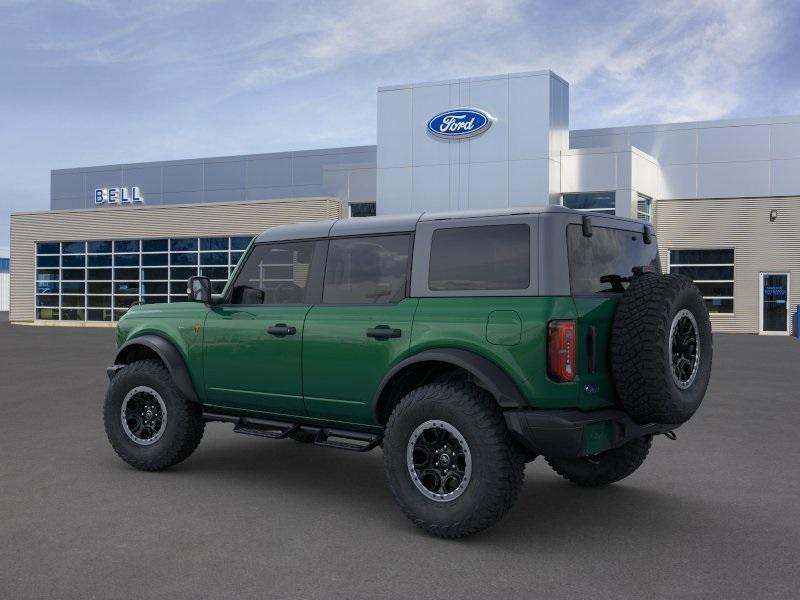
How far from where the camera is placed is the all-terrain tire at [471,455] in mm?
4973

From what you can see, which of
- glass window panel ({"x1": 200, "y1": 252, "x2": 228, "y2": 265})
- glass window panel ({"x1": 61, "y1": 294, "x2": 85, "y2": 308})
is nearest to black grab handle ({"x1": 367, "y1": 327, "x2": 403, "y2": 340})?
glass window panel ({"x1": 200, "y1": 252, "x2": 228, "y2": 265})

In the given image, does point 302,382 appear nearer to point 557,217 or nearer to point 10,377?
point 557,217

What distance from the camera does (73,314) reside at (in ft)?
127

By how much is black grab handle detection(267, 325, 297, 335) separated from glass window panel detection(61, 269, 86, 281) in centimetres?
3466

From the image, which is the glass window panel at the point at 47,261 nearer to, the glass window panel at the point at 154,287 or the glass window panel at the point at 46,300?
the glass window panel at the point at 46,300

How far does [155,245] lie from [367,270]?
32.7 m

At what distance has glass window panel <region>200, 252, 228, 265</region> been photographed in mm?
35375

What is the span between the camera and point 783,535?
5.27m

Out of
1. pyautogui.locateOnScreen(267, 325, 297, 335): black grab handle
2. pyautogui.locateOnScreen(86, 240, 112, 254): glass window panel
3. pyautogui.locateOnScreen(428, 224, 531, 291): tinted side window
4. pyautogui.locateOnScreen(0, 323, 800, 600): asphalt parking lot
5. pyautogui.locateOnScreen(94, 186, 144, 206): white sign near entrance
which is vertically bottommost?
pyautogui.locateOnScreen(0, 323, 800, 600): asphalt parking lot

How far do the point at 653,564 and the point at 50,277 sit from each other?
38742 millimetres

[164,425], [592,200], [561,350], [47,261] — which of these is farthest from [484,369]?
[47,261]

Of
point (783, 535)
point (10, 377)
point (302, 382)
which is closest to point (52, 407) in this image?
point (10, 377)

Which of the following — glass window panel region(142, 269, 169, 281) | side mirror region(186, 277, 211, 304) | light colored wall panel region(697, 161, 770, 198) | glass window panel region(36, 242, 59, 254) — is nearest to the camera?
side mirror region(186, 277, 211, 304)

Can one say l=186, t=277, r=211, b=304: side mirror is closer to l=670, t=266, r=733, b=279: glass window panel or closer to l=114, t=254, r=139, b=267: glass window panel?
l=670, t=266, r=733, b=279: glass window panel
